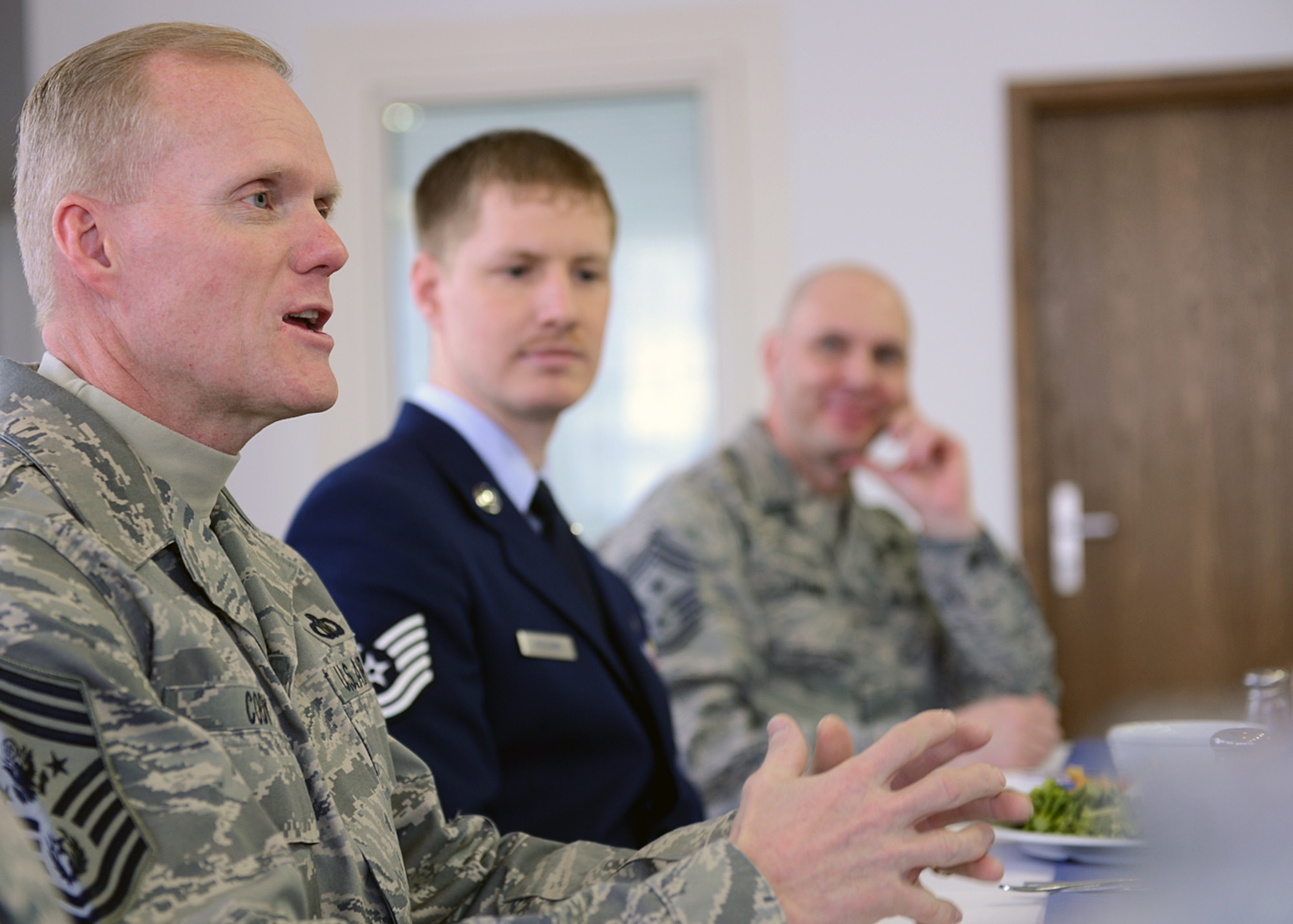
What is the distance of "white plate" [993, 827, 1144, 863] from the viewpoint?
1020mm

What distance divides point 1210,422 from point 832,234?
113cm

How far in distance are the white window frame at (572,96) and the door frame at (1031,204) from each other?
62cm

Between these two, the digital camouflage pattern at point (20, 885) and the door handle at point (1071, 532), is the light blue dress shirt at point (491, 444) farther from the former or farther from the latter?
the door handle at point (1071, 532)

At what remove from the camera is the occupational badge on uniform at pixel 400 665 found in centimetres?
105

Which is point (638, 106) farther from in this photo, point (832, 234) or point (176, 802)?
point (176, 802)

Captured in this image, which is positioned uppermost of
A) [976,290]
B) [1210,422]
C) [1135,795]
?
[976,290]

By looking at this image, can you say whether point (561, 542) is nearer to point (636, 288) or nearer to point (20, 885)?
point (20, 885)

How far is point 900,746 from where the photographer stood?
2.52ft

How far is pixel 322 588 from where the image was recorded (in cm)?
91

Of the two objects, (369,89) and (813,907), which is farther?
(369,89)

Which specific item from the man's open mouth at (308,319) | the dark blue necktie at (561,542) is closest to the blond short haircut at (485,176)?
the dark blue necktie at (561,542)

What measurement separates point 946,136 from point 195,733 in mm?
2923

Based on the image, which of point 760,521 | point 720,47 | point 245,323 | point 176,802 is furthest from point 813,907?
point 720,47

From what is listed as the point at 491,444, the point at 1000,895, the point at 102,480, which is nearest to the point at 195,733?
the point at 102,480
